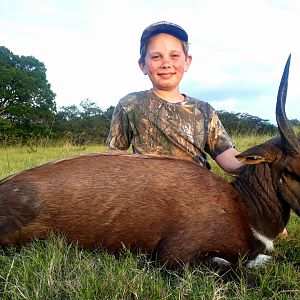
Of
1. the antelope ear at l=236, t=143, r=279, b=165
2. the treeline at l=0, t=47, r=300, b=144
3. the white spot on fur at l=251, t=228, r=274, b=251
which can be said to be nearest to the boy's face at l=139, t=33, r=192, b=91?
the antelope ear at l=236, t=143, r=279, b=165

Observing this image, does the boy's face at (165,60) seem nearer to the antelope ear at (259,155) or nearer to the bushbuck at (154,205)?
the bushbuck at (154,205)

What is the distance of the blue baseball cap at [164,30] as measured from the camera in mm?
4889

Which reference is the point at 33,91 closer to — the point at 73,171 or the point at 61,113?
the point at 61,113

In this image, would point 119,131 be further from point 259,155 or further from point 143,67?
point 259,155

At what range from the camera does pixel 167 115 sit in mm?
5008

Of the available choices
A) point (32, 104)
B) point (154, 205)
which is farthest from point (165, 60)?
point (32, 104)

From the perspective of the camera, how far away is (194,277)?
2896mm

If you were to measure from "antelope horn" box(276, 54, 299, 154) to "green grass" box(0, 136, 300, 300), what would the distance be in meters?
0.81

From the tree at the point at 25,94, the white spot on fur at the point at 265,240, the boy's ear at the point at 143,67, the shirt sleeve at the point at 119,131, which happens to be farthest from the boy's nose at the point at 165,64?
the tree at the point at 25,94

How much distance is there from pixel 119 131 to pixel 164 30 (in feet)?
3.70

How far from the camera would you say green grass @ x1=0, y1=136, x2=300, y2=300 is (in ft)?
8.55

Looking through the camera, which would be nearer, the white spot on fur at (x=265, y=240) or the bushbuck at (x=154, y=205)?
the bushbuck at (x=154, y=205)

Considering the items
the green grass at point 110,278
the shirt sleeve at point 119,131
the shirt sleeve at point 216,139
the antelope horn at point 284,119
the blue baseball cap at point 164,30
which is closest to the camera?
the green grass at point 110,278

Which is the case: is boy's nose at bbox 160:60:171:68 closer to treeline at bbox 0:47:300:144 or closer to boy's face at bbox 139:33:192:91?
boy's face at bbox 139:33:192:91
